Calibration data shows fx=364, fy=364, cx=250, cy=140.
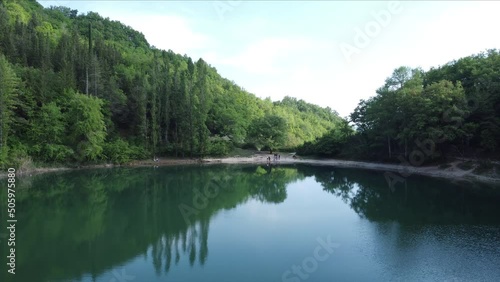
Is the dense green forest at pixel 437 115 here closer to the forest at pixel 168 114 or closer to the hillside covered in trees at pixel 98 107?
the forest at pixel 168 114

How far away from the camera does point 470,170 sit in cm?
3192

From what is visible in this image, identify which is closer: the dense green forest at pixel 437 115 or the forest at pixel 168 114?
the dense green forest at pixel 437 115

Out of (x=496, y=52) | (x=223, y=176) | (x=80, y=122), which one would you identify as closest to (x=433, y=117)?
(x=496, y=52)

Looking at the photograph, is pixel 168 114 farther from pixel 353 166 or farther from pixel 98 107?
pixel 353 166

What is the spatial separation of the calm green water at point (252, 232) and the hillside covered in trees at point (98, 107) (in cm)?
806

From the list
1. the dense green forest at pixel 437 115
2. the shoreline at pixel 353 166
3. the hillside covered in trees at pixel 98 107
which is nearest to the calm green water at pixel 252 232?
the shoreline at pixel 353 166

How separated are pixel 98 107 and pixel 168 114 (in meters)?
11.4

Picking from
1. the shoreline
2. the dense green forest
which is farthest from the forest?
the shoreline

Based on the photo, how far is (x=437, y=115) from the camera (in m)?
33.8

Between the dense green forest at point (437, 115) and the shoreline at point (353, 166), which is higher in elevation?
the dense green forest at point (437, 115)

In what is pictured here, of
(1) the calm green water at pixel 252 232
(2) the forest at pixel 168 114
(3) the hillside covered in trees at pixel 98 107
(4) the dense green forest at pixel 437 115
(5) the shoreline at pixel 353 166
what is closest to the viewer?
(1) the calm green water at pixel 252 232

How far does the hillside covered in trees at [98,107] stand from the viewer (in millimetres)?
35719

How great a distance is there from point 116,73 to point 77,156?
21216 mm

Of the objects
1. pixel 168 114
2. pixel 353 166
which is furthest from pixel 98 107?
pixel 353 166
